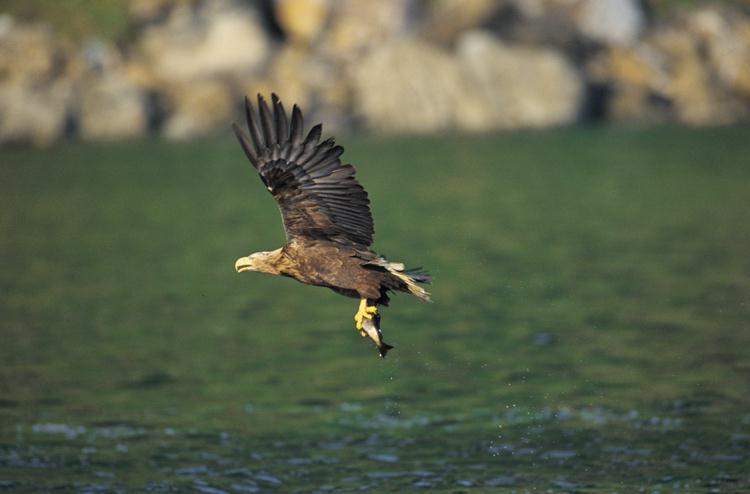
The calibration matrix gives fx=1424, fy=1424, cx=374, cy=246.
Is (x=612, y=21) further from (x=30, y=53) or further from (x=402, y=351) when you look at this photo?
(x=402, y=351)

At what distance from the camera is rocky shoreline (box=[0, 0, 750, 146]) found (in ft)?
207

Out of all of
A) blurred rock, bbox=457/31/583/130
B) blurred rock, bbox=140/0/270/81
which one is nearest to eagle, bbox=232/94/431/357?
blurred rock, bbox=457/31/583/130

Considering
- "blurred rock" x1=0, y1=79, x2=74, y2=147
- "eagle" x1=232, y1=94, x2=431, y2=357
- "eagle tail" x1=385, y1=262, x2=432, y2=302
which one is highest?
"blurred rock" x1=0, y1=79, x2=74, y2=147

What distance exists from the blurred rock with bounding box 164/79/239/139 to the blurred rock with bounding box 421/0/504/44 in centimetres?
1009

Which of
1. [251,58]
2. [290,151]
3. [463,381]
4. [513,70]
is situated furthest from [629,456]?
[251,58]

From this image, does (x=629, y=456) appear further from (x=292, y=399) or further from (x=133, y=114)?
(x=133, y=114)

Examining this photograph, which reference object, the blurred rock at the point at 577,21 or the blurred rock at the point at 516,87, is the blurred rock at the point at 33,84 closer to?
the blurred rock at the point at 516,87

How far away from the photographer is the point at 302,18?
7106cm

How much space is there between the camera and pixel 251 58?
68000 mm

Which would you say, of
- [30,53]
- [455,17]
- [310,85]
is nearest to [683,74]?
[455,17]

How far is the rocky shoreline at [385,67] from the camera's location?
63188 millimetres

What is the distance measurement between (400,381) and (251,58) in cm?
4962

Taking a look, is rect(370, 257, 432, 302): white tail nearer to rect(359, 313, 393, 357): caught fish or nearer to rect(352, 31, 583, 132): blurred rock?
rect(359, 313, 393, 357): caught fish

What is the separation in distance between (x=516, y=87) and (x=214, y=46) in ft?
49.4
